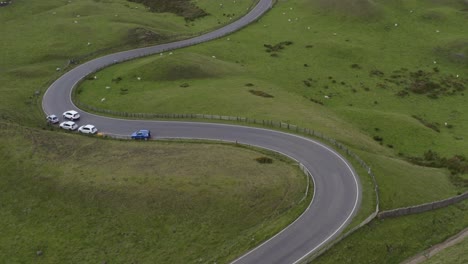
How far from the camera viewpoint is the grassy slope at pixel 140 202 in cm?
4981

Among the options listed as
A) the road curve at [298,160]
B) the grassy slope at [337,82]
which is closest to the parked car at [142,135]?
the road curve at [298,160]

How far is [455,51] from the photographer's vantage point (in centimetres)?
12106

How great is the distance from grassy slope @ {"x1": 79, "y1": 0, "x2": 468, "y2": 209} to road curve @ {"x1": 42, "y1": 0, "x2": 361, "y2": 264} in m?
4.73

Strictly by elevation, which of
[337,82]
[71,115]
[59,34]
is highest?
[59,34]

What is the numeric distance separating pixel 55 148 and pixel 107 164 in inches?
418

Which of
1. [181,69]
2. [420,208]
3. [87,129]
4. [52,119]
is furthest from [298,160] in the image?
[52,119]

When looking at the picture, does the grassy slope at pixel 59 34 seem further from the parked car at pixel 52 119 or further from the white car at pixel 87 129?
the white car at pixel 87 129

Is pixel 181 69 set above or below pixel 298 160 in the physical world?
above

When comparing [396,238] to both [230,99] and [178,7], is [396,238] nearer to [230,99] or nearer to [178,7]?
[230,99]

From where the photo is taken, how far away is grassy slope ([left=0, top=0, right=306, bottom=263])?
4991 centimetres

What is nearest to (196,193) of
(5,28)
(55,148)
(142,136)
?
(142,136)

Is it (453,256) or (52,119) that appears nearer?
(453,256)

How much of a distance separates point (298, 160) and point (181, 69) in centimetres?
4740

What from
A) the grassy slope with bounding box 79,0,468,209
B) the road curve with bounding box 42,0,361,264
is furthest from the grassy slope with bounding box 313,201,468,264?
the grassy slope with bounding box 79,0,468,209
